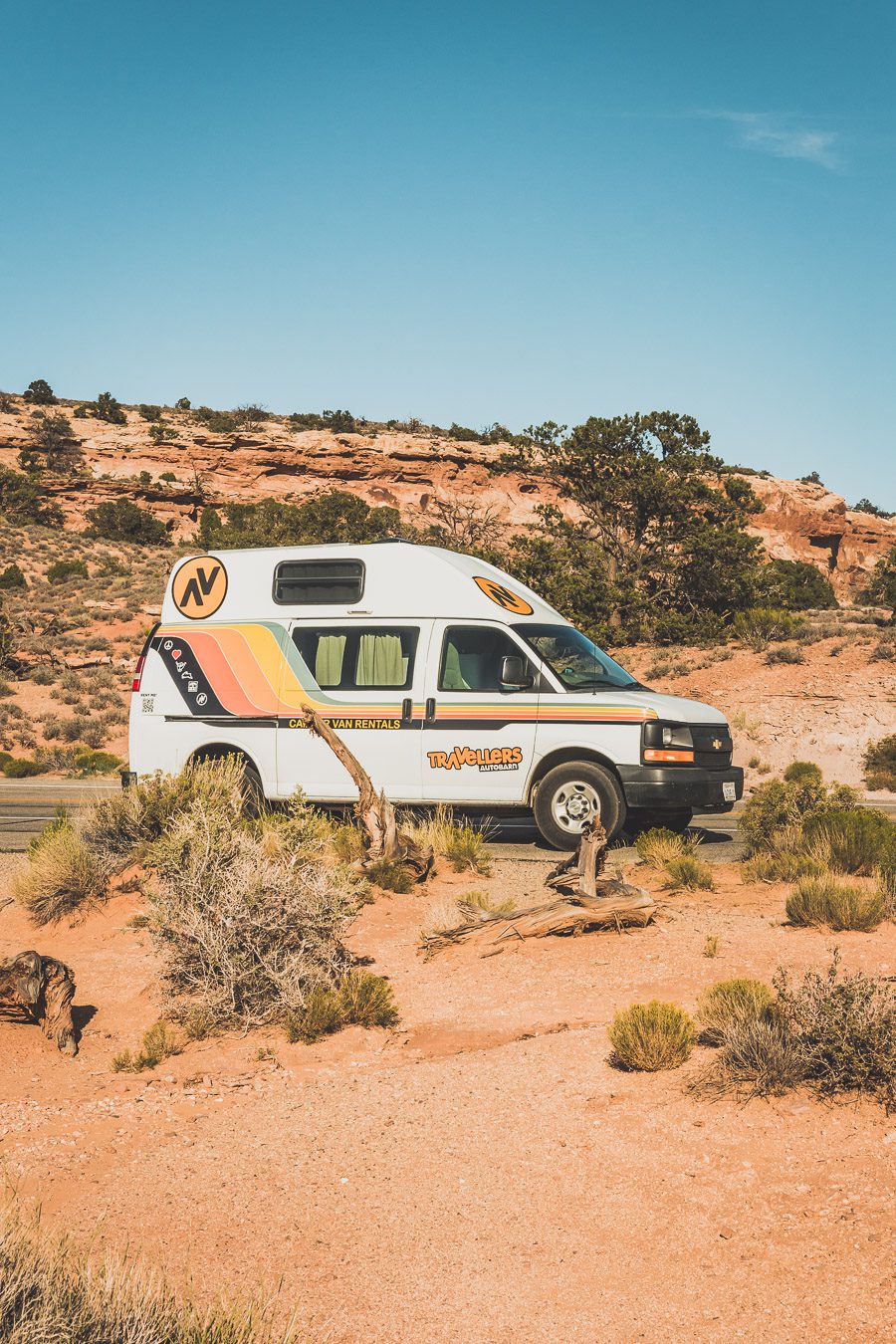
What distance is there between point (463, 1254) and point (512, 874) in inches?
235

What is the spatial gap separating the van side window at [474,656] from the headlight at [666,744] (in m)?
1.48

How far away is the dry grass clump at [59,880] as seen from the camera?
8.23m

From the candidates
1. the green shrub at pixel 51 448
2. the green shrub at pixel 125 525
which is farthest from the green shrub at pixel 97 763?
the green shrub at pixel 51 448

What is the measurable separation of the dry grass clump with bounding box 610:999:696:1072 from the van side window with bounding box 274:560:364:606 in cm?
673

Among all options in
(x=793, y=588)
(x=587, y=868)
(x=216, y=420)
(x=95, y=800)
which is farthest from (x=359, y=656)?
(x=216, y=420)

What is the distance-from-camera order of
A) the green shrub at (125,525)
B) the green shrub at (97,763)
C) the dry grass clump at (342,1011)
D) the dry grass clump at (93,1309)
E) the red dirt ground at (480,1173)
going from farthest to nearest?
the green shrub at (125,525) → the green shrub at (97,763) → the dry grass clump at (342,1011) → the red dirt ground at (480,1173) → the dry grass clump at (93,1309)

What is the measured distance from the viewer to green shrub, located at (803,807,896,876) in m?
8.77

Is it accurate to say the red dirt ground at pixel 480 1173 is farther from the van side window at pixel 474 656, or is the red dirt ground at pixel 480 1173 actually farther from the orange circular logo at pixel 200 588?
the orange circular logo at pixel 200 588

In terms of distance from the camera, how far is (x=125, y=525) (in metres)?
57.5

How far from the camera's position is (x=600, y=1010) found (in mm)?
5832

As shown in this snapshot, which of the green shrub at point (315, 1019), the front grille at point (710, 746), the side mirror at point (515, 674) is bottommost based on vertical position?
the green shrub at point (315, 1019)

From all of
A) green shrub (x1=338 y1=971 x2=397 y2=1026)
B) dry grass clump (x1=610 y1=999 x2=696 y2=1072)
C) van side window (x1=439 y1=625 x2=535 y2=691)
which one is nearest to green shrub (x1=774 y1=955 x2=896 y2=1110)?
dry grass clump (x1=610 y1=999 x2=696 y2=1072)

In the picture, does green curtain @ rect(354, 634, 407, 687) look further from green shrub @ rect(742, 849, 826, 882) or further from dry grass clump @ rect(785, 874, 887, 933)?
dry grass clump @ rect(785, 874, 887, 933)

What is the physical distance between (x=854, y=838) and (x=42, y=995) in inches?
256
